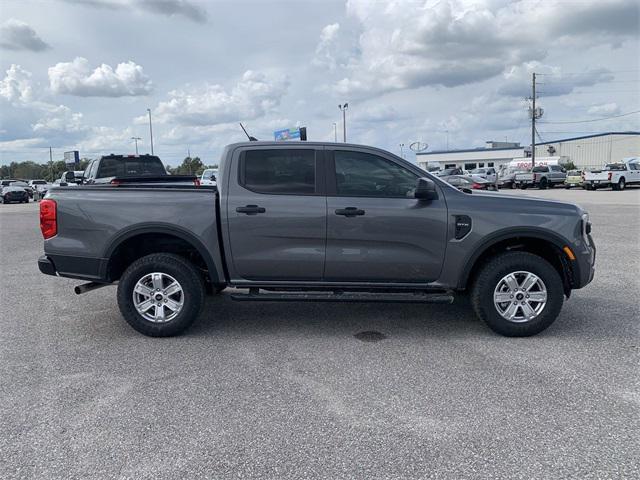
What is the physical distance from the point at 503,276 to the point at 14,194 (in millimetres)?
38419

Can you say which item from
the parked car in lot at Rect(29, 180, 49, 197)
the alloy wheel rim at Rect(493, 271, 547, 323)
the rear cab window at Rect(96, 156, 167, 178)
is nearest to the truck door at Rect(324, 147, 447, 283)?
the alloy wheel rim at Rect(493, 271, 547, 323)

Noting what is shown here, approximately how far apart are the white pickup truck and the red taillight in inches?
1401

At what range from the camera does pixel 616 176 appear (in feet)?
110

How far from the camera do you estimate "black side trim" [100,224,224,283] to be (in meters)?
4.98

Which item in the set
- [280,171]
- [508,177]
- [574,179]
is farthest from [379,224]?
[508,177]

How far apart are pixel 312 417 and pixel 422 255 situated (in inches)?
82.1

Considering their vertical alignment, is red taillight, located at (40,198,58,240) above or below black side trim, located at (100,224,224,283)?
above

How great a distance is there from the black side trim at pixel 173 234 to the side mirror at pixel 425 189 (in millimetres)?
2060

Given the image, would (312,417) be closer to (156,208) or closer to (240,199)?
(240,199)

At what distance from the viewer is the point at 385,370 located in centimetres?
423

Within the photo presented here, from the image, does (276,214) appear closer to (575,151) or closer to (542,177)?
(542,177)

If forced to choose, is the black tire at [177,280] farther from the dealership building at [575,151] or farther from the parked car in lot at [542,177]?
the dealership building at [575,151]

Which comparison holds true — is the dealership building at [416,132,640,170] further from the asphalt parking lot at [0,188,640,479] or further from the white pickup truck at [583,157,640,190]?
the asphalt parking lot at [0,188,640,479]

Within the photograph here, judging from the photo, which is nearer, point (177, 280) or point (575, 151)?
point (177, 280)
